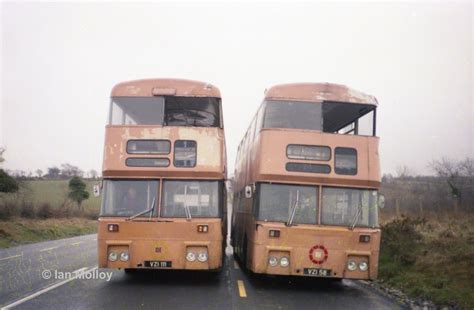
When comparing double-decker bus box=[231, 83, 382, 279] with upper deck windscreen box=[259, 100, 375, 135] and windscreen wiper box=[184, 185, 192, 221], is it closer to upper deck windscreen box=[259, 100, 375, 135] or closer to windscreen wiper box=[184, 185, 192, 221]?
upper deck windscreen box=[259, 100, 375, 135]

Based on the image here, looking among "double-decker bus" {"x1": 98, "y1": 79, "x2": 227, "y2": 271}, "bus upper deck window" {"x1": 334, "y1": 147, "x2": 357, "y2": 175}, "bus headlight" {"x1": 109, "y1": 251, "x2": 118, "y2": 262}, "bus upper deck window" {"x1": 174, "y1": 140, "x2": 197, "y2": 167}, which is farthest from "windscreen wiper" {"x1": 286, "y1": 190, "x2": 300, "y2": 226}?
"bus headlight" {"x1": 109, "y1": 251, "x2": 118, "y2": 262}

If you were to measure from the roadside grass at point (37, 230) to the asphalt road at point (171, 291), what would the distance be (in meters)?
11.6

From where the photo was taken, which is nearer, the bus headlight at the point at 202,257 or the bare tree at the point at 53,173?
the bus headlight at the point at 202,257

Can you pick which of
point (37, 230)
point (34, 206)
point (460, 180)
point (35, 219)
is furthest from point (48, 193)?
point (460, 180)

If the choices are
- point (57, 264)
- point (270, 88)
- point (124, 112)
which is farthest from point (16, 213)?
point (270, 88)

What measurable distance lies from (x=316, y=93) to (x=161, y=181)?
4193mm

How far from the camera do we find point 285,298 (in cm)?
1012

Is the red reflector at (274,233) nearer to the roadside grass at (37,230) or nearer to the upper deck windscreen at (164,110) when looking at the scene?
the upper deck windscreen at (164,110)

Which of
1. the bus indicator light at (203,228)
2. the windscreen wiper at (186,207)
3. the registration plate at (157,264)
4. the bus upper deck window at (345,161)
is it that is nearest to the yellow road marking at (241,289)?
the bus indicator light at (203,228)

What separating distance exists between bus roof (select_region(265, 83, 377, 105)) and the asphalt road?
4.52 metres

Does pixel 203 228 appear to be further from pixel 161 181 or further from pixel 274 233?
pixel 274 233

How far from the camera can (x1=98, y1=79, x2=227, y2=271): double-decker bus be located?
10547mm

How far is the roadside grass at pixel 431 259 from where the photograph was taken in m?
10.5

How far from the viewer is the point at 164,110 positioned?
11.5m
